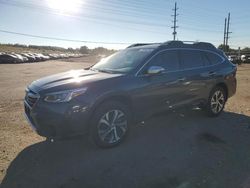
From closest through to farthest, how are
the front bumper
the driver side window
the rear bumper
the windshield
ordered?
the front bumper < the windshield < the driver side window < the rear bumper

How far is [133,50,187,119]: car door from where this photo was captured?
16.8ft

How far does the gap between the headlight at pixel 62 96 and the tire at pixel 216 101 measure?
3695 millimetres

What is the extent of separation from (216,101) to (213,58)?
1054 millimetres

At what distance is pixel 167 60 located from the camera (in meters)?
5.74

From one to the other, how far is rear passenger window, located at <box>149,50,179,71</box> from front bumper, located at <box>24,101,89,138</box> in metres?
1.78

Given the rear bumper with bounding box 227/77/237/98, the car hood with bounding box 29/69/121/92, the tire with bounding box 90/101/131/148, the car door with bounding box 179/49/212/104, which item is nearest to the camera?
the car hood with bounding box 29/69/121/92

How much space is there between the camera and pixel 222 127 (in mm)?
6230

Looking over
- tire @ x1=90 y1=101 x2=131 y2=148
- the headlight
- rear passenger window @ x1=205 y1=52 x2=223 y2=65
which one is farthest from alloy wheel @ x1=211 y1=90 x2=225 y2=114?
the headlight

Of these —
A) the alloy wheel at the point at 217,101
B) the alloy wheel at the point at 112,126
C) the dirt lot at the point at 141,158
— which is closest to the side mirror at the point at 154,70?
the alloy wheel at the point at 112,126

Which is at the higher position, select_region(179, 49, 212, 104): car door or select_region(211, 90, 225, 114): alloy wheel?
select_region(179, 49, 212, 104): car door

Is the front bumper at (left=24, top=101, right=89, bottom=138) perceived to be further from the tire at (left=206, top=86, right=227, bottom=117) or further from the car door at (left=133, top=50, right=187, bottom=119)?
the tire at (left=206, top=86, right=227, bottom=117)

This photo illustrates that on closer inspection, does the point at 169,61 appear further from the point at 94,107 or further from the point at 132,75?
the point at 94,107

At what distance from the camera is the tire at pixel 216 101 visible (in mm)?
6844

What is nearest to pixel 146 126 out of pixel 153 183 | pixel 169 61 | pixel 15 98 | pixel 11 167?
pixel 169 61
